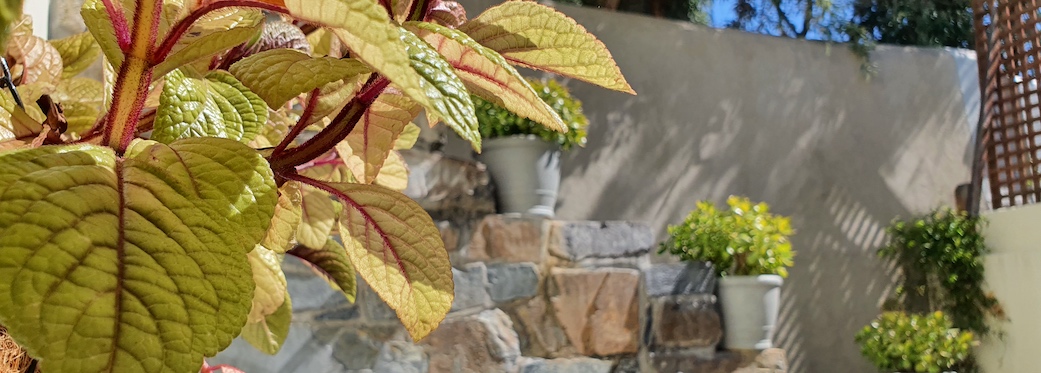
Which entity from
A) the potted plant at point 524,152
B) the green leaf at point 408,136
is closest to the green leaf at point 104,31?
the green leaf at point 408,136

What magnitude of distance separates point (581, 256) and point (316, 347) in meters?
0.89

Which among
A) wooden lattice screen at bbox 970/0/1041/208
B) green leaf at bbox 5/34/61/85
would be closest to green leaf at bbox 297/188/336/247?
green leaf at bbox 5/34/61/85

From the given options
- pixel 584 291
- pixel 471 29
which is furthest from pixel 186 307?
pixel 584 291

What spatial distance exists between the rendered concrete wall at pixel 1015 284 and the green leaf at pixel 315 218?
3728 millimetres

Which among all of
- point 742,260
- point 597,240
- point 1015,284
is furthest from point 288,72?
point 1015,284

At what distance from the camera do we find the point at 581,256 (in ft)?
8.38

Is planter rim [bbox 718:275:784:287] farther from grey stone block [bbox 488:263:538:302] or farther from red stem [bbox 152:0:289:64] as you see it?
red stem [bbox 152:0:289:64]

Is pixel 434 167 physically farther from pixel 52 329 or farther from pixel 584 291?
pixel 52 329

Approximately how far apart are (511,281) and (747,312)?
85 centimetres

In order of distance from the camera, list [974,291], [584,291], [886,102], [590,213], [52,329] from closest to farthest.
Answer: [52,329]
[584,291]
[590,213]
[974,291]
[886,102]

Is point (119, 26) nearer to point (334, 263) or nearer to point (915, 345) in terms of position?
point (334, 263)

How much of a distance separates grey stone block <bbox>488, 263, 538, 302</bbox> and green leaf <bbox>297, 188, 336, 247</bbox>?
2038 millimetres

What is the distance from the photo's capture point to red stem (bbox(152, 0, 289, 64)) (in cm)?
22

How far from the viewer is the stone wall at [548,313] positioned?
2.29 m
